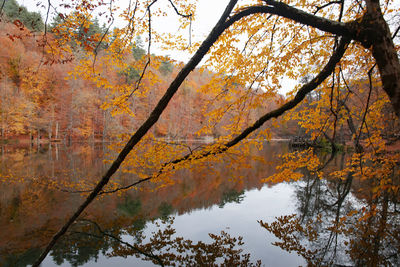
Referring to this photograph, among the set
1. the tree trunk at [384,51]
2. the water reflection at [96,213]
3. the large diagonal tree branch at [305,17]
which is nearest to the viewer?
the tree trunk at [384,51]

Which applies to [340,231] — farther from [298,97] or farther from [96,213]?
[96,213]

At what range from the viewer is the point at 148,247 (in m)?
5.75

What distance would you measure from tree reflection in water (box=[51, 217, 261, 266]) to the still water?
2cm

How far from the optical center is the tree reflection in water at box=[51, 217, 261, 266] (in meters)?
5.15

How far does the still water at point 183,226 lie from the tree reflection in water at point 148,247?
0.02 meters

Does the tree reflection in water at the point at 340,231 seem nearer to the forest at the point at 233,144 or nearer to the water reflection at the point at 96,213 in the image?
the forest at the point at 233,144

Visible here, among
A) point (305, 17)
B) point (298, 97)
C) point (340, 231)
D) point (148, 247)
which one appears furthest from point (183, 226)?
point (305, 17)

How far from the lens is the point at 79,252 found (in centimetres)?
532

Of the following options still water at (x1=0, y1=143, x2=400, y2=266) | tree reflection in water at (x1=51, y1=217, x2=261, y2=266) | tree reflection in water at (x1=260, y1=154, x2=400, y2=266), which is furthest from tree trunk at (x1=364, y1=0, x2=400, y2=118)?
tree reflection in water at (x1=51, y1=217, x2=261, y2=266)

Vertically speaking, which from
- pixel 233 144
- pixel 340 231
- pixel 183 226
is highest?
pixel 233 144

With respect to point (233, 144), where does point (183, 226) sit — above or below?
below

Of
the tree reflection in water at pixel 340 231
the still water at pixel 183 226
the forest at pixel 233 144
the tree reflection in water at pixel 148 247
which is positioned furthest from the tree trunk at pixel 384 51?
the tree reflection in water at pixel 148 247

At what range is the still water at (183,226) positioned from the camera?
17.1 feet

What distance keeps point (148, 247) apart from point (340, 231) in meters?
5.80
